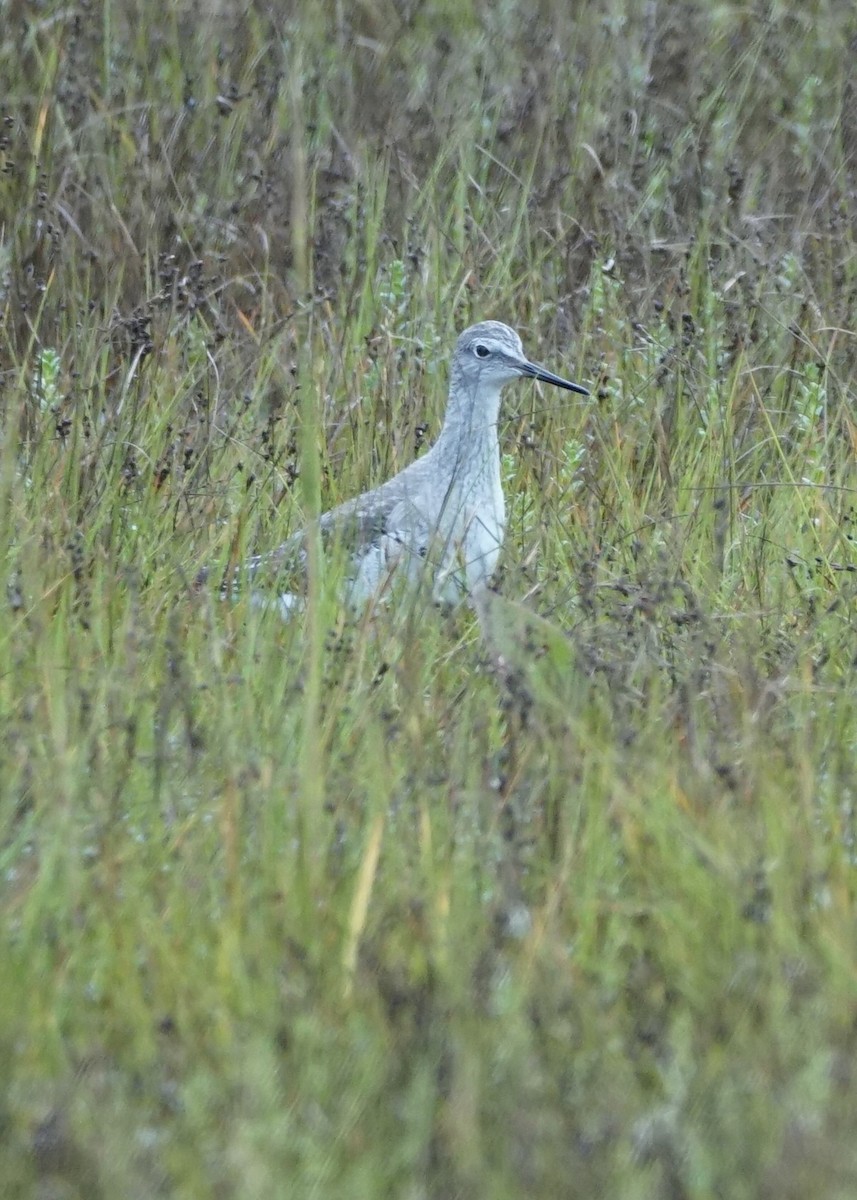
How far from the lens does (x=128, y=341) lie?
15.3 ft

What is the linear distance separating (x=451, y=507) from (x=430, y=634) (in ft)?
3.56

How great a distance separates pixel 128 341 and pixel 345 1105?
303cm

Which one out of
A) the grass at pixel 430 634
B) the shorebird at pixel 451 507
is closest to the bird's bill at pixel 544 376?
the shorebird at pixel 451 507

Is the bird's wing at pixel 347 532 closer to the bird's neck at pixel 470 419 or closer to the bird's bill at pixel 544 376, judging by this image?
the bird's neck at pixel 470 419

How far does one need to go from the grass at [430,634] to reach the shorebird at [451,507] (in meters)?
0.11

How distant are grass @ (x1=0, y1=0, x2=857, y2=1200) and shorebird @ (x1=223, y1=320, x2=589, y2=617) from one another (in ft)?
0.35

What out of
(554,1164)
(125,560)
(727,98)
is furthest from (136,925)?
(727,98)

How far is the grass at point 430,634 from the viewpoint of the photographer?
1984 millimetres

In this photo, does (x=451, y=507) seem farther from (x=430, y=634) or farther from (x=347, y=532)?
(x=430, y=634)

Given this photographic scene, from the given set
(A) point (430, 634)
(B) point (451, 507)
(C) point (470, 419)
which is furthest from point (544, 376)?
A: (A) point (430, 634)

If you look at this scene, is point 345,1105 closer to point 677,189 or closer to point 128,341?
point 128,341

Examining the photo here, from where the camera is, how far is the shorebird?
148 inches

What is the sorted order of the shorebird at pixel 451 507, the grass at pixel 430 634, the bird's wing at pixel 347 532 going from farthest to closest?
the shorebird at pixel 451 507 → the bird's wing at pixel 347 532 → the grass at pixel 430 634

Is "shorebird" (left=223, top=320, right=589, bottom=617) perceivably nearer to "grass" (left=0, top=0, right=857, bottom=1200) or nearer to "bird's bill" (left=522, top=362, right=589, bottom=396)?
"bird's bill" (left=522, top=362, right=589, bottom=396)
